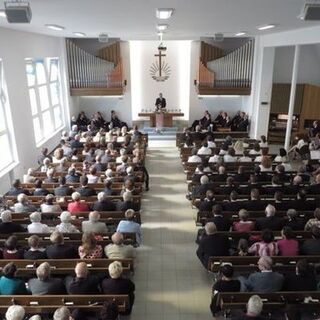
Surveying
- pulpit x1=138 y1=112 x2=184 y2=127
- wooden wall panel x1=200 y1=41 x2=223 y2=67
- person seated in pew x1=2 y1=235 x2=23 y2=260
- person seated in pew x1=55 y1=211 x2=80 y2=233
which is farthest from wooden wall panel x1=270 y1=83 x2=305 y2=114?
person seated in pew x1=2 y1=235 x2=23 y2=260

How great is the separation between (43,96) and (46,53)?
1.42 meters

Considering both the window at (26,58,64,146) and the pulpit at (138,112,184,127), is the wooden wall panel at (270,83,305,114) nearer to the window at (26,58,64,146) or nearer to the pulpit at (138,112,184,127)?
the pulpit at (138,112,184,127)

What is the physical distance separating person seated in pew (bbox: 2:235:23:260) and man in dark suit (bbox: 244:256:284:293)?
2.99 metres

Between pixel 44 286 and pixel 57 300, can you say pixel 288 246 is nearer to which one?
pixel 57 300

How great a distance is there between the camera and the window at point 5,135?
852 cm

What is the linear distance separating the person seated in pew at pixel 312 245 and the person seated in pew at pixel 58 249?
319 cm

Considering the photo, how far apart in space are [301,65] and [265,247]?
1063 cm

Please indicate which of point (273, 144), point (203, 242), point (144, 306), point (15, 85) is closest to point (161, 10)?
point (203, 242)

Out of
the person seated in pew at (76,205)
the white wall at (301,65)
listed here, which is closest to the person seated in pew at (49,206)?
the person seated in pew at (76,205)

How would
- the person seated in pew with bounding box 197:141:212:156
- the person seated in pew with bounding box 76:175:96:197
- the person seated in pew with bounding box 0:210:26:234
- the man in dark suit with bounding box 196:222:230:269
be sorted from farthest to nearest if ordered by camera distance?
the person seated in pew with bounding box 197:141:212:156
the person seated in pew with bounding box 76:175:96:197
the person seated in pew with bounding box 0:210:26:234
the man in dark suit with bounding box 196:222:230:269

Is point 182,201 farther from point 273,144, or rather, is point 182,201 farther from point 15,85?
point 273,144

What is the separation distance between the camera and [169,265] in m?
5.83

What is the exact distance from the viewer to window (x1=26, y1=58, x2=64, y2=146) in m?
11.1

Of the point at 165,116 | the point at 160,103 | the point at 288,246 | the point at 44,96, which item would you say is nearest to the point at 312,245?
the point at 288,246
